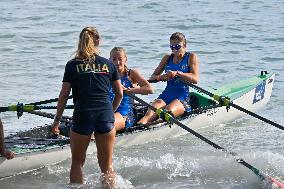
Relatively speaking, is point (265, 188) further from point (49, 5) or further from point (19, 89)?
point (49, 5)

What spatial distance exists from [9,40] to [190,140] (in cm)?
1102

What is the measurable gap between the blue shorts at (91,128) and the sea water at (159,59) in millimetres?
876

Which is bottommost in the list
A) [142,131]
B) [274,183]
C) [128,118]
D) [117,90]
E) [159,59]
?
[159,59]

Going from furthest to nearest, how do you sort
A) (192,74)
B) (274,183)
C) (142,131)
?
(192,74)
(142,131)
(274,183)

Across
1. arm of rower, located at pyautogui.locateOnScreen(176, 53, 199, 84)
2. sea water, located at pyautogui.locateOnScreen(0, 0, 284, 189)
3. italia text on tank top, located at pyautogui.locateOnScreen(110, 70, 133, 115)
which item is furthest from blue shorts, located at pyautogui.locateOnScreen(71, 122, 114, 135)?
arm of rower, located at pyautogui.locateOnScreen(176, 53, 199, 84)

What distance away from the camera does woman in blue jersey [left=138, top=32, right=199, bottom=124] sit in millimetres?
10117

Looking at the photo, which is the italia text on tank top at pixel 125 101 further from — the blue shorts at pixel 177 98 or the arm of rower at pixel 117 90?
the arm of rower at pixel 117 90

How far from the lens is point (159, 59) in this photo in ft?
59.6

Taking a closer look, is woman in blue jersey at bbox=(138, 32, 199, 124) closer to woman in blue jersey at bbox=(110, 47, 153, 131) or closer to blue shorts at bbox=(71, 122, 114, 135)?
woman in blue jersey at bbox=(110, 47, 153, 131)

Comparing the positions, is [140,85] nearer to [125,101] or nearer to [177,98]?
[125,101]

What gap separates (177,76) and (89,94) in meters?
3.11

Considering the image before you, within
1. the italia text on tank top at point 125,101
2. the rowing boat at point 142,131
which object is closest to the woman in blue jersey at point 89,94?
the rowing boat at point 142,131

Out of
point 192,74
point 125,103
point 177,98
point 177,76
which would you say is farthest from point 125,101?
point 192,74

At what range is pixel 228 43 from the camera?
67.5 ft
